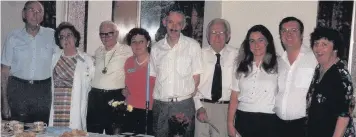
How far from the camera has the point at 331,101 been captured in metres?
2.43

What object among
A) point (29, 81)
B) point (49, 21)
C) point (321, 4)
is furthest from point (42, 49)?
point (321, 4)

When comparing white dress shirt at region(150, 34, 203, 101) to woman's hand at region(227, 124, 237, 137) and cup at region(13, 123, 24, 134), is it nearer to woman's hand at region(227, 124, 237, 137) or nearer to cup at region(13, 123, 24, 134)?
woman's hand at region(227, 124, 237, 137)

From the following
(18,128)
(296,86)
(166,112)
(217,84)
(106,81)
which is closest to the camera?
(18,128)

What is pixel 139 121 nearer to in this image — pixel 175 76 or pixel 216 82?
pixel 175 76

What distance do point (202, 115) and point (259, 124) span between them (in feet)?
2.06

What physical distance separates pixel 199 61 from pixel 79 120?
122 cm

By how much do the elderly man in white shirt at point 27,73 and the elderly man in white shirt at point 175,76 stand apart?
116 cm

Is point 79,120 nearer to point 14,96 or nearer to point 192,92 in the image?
point 14,96

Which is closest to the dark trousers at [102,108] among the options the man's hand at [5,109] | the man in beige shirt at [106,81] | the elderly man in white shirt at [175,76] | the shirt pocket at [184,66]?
the man in beige shirt at [106,81]

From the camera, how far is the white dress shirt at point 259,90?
2.94m

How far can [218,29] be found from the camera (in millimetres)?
3480

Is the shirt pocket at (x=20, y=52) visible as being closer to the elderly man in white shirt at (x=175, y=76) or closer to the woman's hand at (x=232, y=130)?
the elderly man in white shirt at (x=175, y=76)

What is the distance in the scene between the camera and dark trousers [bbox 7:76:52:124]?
12.6 ft

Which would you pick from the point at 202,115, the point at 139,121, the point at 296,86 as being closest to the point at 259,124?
the point at 296,86
